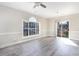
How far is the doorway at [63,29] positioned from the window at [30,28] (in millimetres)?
2123

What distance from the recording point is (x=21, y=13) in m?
5.75

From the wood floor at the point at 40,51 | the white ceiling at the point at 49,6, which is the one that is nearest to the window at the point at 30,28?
the white ceiling at the point at 49,6

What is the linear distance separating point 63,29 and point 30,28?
3.14 metres

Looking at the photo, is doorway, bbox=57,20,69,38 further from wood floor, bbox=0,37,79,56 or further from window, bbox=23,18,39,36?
wood floor, bbox=0,37,79,56

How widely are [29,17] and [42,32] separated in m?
2.40

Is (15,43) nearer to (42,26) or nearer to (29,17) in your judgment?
(29,17)

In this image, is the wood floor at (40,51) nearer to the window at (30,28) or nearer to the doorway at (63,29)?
the window at (30,28)

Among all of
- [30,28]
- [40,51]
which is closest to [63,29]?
[30,28]

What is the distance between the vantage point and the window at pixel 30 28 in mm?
6333

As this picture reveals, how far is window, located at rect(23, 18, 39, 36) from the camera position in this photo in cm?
633

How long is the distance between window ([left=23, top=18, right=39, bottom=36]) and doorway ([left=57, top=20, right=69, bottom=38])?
2.12 meters

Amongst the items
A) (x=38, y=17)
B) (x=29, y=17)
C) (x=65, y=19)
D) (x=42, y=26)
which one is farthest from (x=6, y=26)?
(x=65, y=19)

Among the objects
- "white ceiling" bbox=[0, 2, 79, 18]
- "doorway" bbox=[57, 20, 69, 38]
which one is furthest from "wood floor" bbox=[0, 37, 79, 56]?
"doorway" bbox=[57, 20, 69, 38]

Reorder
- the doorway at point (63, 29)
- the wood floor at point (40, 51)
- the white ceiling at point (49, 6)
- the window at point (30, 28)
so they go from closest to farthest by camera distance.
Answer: the wood floor at point (40, 51) → the white ceiling at point (49, 6) → the window at point (30, 28) → the doorway at point (63, 29)
